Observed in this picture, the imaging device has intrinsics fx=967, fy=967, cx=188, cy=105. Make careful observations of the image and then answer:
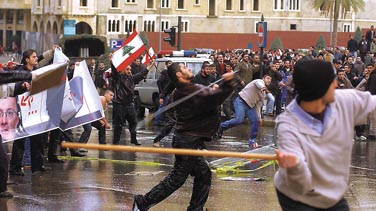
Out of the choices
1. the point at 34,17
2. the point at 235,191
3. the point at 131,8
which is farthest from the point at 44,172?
the point at 34,17

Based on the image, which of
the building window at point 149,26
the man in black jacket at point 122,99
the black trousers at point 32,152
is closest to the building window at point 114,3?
the building window at point 149,26

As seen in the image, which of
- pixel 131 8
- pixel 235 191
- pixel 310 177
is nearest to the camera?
pixel 310 177

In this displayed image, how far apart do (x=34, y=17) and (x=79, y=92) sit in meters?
92.3

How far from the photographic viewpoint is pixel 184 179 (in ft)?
32.0

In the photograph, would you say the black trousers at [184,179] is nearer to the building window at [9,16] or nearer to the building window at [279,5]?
the building window at [279,5]

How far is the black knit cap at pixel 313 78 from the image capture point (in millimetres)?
5945

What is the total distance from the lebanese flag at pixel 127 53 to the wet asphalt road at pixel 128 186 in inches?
90.9

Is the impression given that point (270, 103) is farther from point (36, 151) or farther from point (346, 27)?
point (346, 27)

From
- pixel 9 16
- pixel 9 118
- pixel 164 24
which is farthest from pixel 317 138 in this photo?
pixel 9 16

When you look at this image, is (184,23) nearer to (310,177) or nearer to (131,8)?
(131,8)

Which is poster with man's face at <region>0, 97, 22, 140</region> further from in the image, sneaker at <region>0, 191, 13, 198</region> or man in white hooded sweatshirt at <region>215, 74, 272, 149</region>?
man in white hooded sweatshirt at <region>215, 74, 272, 149</region>

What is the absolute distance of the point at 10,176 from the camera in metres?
13.0

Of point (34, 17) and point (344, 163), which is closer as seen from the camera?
point (344, 163)

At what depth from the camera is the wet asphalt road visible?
10916mm
